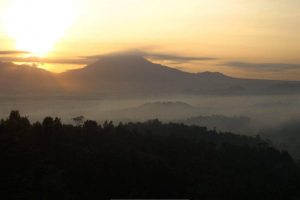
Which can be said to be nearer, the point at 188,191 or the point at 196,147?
the point at 188,191

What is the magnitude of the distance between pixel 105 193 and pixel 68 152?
1257 centimetres

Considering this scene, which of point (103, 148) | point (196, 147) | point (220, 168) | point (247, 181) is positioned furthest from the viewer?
point (196, 147)

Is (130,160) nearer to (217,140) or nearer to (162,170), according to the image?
(162,170)

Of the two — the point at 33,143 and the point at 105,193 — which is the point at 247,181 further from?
the point at 33,143

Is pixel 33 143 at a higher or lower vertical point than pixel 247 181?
higher

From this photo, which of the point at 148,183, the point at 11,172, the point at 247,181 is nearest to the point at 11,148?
the point at 11,172

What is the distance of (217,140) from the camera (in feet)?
547

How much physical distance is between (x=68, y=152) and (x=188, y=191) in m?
22.1

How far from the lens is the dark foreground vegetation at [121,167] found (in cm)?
6688

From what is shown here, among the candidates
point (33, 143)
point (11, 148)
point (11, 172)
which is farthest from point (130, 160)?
point (11, 172)

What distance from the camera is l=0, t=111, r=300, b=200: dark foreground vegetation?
66.9 m

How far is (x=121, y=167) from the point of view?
283ft

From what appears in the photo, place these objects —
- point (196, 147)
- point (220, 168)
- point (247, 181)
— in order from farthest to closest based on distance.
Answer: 1. point (196, 147)
2. point (220, 168)
3. point (247, 181)

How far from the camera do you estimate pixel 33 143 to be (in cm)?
8194
